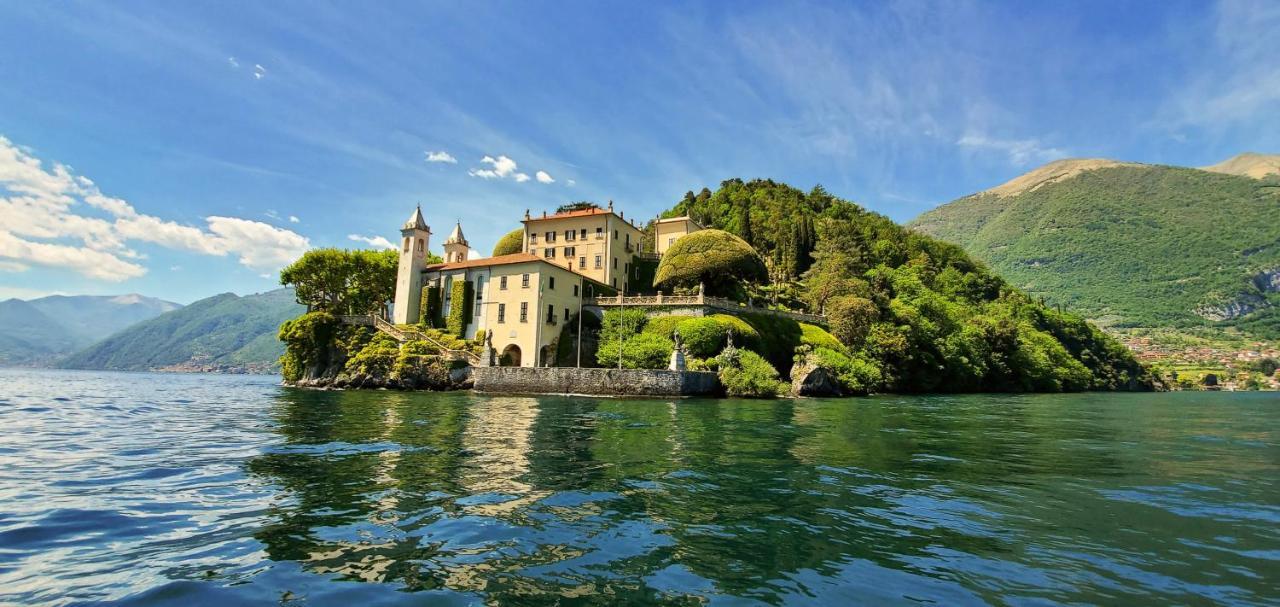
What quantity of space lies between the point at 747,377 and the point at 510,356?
2150cm

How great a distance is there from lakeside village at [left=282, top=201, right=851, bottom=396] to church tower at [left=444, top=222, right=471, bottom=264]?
12 cm

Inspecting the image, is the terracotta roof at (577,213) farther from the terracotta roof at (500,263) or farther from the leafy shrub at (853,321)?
the leafy shrub at (853,321)

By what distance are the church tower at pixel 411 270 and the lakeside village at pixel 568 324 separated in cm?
10

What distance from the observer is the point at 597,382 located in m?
38.9

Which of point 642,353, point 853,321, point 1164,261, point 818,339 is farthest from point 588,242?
point 1164,261

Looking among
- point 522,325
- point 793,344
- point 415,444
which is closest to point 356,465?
point 415,444

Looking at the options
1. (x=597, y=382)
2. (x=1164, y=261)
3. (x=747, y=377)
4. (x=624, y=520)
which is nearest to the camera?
(x=624, y=520)

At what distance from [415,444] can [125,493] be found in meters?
6.51

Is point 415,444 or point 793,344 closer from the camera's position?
point 415,444

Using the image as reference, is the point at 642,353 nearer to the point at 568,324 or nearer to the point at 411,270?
the point at 568,324

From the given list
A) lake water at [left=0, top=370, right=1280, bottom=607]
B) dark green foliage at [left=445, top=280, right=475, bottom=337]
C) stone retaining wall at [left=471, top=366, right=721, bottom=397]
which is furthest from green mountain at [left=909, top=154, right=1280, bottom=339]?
lake water at [left=0, top=370, right=1280, bottom=607]

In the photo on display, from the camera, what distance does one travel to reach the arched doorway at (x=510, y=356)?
49812mm

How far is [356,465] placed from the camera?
11914 millimetres

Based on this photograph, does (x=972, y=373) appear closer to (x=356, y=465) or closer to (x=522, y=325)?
(x=522, y=325)
